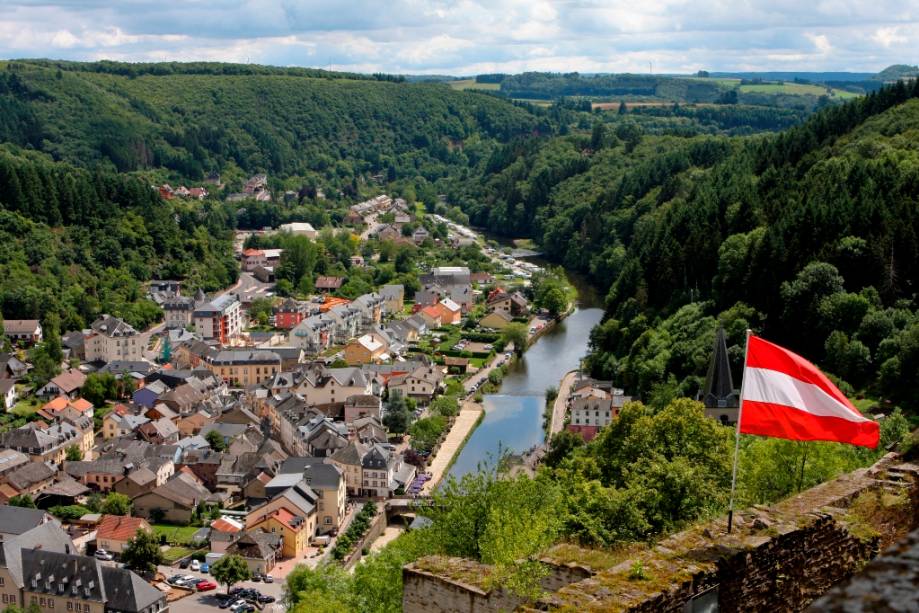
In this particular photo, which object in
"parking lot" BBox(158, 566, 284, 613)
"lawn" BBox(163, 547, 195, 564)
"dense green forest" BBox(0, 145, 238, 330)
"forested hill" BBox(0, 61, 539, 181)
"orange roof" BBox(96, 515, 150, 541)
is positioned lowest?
"lawn" BBox(163, 547, 195, 564)

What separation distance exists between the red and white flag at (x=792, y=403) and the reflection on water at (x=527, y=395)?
27208mm

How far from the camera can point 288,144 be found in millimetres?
151250

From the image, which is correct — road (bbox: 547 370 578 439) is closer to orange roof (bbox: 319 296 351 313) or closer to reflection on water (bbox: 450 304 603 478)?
reflection on water (bbox: 450 304 603 478)

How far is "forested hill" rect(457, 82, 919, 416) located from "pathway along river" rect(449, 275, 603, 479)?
3221 mm

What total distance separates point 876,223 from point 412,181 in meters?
107

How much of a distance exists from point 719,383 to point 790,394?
28311 mm

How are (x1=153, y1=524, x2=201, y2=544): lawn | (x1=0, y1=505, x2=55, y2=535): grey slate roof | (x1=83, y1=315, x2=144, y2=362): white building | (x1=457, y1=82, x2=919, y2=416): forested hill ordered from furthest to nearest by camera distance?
(x1=83, y1=315, x2=144, y2=362): white building → (x1=457, y1=82, x2=919, y2=416): forested hill → (x1=153, y1=524, x2=201, y2=544): lawn → (x1=0, y1=505, x2=55, y2=535): grey slate roof

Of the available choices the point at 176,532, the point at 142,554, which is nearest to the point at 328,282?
the point at 176,532

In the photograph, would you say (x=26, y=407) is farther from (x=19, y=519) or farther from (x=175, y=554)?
(x=175, y=554)

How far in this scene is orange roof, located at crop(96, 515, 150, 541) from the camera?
34719mm

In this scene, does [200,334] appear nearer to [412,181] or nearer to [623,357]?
[623,357]

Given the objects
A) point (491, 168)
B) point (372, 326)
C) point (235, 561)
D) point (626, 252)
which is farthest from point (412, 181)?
point (235, 561)

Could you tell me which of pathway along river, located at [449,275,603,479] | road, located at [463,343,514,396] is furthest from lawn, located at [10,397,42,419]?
pathway along river, located at [449,275,603,479]

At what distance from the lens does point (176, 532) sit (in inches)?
1448
